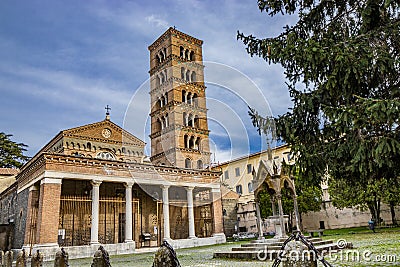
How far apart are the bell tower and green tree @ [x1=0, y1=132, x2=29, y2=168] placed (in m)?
23.4

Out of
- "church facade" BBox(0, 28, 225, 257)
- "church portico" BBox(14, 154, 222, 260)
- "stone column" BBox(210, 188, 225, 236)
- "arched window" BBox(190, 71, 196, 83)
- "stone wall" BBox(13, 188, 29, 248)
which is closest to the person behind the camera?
"church portico" BBox(14, 154, 222, 260)

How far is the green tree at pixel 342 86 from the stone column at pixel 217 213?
18891 mm

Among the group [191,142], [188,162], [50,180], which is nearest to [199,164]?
[188,162]

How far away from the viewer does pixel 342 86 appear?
7.12 m

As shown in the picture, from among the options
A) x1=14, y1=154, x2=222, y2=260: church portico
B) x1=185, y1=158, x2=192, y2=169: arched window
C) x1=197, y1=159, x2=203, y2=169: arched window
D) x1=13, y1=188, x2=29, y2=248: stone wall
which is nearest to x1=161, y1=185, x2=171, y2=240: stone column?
x1=14, y1=154, x2=222, y2=260: church portico

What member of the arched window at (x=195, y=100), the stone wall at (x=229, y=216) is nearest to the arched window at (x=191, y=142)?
the arched window at (x=195, y=100)

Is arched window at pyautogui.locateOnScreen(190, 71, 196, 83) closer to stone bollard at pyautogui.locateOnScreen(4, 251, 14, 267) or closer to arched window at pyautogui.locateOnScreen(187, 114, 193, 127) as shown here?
arched window at pyautogui.locateOnScreen(187, 114, 193, 127)

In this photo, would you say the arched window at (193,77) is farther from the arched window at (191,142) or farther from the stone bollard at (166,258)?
the stone bollard at (166,258)

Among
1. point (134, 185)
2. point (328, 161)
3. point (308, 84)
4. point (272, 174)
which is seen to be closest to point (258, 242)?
point (272, 174)

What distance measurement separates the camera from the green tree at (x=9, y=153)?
4796cm

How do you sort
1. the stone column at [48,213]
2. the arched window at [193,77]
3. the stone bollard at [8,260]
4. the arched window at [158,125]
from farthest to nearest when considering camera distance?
the arched window at [193,77] < the arched window at [158,125] < the stone column at [48,213] < the stone bollard at [8,260]

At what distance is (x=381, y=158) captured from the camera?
6.42m

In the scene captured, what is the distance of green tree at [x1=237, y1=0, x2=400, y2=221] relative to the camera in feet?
21.3

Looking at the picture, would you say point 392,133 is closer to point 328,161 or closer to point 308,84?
point 328,161
